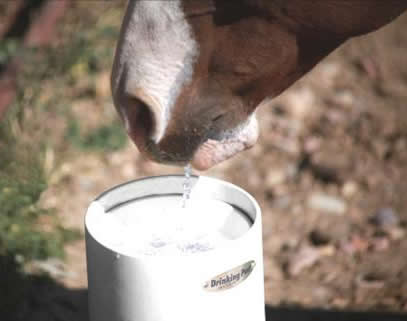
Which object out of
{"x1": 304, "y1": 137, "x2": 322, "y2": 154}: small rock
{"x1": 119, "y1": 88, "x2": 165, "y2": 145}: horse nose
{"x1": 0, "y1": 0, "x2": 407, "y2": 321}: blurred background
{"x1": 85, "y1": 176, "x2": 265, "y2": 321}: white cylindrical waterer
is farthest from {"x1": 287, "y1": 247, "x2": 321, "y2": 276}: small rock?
{"x1": 119, "y1": 88, "x2": 165, "y2": 145}: horse nose

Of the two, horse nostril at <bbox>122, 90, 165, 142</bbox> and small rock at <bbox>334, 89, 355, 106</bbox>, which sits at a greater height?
horse nostril at <bbox>122, 90, 165, 142</bbox>

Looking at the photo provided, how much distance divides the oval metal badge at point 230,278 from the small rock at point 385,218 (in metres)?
0.96

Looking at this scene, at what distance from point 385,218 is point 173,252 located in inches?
37.5

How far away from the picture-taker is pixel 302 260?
1918 mm

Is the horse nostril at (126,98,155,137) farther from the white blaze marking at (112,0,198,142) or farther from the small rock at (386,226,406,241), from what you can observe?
the small rock at (386,226,406,241)

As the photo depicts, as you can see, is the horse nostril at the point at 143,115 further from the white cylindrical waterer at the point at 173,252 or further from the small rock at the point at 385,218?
the small rock at the point at 385,218

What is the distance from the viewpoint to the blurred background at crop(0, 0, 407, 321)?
5.79 ft

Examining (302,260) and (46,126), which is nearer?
(302,260)

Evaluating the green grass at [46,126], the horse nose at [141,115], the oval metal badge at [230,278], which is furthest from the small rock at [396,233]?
the horse nose at [141,115]

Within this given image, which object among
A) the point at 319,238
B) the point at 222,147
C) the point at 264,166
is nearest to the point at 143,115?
the point at 222,147

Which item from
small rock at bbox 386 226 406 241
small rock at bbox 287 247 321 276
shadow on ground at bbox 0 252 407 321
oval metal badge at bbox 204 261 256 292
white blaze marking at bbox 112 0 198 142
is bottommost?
small rock at bbox 287 247 321 276

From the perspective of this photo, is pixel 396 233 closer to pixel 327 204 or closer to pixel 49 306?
pixel 327 204

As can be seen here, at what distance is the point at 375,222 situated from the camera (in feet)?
6.66

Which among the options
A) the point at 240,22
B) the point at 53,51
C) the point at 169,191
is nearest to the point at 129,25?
the point at 240,22
